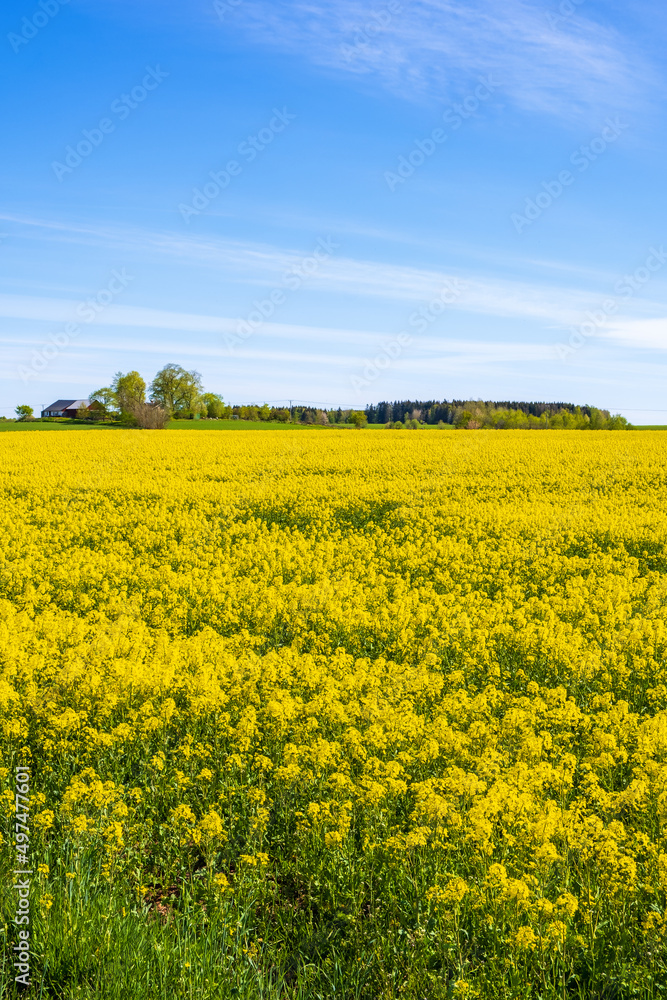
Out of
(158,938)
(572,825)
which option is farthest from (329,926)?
(572,825)

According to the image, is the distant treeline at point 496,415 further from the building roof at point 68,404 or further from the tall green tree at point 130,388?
the building roof at point 68,404

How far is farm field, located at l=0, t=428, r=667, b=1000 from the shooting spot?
373cm

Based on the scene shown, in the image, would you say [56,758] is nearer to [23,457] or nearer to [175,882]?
[175,882]

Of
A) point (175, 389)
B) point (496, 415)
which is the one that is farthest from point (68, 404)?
point (496, 415)

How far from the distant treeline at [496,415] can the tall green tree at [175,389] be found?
100 feet

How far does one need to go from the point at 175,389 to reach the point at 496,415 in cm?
4664

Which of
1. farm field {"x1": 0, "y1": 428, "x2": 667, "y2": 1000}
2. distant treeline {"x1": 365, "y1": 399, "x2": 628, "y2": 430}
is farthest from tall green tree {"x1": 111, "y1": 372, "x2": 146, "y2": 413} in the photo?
farm field {"x1": 0, "y1": 428, "x2": 667, "y2": 1000}

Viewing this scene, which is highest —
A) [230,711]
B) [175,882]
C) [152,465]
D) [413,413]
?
[413,413]

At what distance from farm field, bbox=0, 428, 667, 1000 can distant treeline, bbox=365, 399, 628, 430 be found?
72176mm

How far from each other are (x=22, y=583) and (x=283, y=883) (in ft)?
27.8

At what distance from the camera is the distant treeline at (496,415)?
265 feet

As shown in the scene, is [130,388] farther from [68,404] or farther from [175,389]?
[68,404]

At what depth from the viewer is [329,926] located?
417 cm

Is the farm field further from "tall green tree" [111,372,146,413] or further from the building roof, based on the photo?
the building roof
